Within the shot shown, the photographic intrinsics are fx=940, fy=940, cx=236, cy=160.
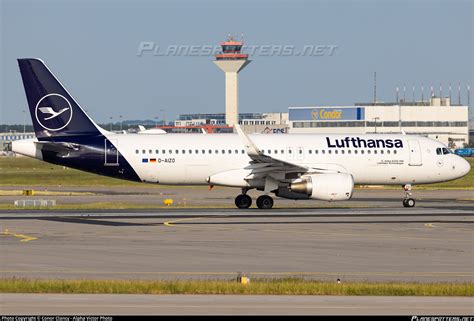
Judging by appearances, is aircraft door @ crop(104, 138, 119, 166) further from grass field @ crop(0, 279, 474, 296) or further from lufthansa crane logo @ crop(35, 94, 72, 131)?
grass field @ crop(0, 279, 474, 296)

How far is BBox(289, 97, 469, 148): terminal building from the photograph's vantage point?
181125 mm

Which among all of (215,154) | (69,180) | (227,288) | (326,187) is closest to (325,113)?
(69,180)

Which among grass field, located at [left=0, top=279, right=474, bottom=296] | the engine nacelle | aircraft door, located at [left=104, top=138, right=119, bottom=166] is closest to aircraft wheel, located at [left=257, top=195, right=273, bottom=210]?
the engine nacelle

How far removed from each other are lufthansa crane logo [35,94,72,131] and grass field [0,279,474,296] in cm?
2599

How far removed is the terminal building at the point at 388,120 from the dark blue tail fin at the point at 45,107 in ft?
435

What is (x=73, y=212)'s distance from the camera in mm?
44094

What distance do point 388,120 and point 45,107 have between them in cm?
14108

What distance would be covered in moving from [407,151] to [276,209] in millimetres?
7861

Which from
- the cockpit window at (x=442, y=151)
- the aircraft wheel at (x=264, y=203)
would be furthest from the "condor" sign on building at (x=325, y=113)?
the aircraft wheel at (x=264, y=203)

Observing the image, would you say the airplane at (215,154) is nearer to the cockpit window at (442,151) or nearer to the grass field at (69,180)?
the cockpit window at (442,151)

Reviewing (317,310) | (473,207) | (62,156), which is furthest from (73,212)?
(317,310)

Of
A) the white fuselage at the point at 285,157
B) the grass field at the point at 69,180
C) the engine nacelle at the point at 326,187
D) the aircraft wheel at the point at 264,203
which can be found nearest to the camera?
the engine nacelle at the point at 326,187

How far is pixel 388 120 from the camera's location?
600 feet

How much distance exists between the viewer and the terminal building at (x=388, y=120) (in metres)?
181
